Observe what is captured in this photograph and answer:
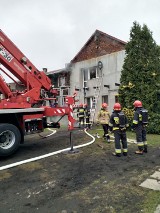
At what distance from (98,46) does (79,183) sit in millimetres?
14571

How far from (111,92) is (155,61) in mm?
4430

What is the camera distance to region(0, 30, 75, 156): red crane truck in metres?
7.09

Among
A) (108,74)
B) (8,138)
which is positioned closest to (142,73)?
(108,74)

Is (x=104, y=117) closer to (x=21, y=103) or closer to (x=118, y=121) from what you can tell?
(x=118, y=121)

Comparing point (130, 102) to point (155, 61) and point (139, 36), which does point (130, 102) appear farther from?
point (139, 36)

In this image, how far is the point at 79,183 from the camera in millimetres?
4953

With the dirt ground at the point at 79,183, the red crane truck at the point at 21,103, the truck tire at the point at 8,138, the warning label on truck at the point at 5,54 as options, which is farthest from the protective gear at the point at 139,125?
the warning label on truck at the point at 5,54

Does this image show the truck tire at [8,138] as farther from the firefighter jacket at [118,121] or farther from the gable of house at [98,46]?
the gable of house at [98,46]

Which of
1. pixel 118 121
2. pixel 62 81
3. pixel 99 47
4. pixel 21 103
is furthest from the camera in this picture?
pixel 62 81

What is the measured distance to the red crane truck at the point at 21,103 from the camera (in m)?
7.09

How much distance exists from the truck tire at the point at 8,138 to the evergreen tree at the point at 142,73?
23.7 feet

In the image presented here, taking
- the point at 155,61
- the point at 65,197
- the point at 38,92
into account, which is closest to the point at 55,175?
the point at 65,197

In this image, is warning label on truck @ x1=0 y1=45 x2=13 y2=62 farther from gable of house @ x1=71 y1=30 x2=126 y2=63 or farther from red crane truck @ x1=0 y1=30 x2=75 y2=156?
gable of house @ x1=71 y1=30 x2=126 y2=63

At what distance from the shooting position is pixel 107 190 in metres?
4.54
